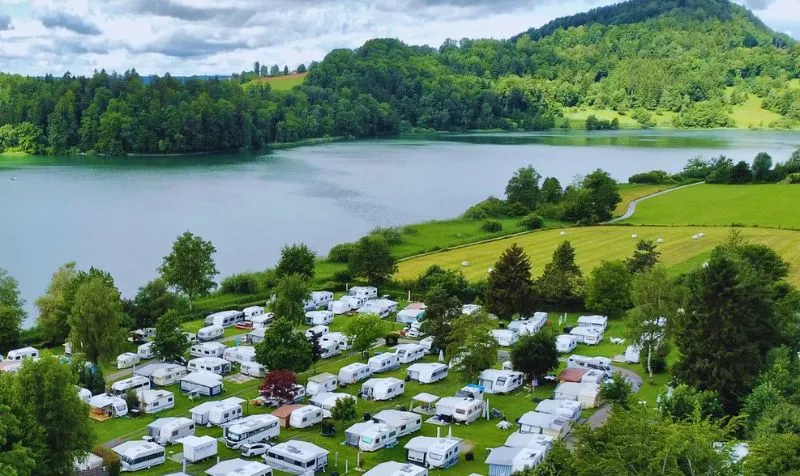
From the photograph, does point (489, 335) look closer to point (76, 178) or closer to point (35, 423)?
point (35, 423)

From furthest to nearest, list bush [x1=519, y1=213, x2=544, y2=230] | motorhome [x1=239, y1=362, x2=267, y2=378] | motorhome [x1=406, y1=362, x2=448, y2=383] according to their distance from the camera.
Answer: bush [x1=519, y1=213, x2=544, y2=230] < motorhome [x1=239, y1=362, x2=267, y2=378] < motorhome [x1=406, y1=362, x2=448, y2=383]

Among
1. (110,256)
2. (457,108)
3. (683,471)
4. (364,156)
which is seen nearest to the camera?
(683,471)

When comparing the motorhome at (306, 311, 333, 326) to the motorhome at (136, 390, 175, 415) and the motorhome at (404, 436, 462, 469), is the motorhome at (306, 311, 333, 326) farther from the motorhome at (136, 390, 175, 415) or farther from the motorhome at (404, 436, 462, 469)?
the motorhome at (404, 436, 462, 469)

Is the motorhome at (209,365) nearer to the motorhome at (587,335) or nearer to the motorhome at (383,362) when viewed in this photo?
the motorhome at (383,362)

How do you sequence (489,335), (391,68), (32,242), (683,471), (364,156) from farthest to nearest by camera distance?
(391,68) < (364,156) < (32,242) < (489,335) < (683,471)

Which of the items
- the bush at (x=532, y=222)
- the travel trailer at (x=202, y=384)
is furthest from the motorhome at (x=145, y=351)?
the bush at (x=532, y=222)

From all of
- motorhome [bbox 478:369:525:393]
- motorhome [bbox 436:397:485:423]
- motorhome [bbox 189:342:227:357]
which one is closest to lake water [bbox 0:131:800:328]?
motorhome [bbox 189:342:227:357]

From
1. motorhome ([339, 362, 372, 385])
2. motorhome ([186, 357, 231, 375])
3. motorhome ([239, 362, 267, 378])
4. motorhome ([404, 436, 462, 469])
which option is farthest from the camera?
motorhome ([239, 362, 267, 378])

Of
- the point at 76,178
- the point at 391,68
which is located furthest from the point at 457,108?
the point at 76,178
